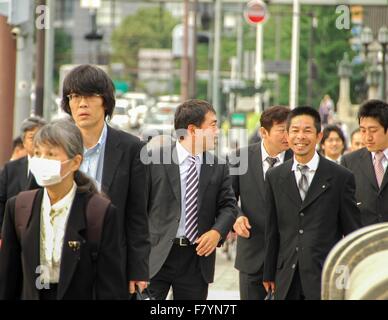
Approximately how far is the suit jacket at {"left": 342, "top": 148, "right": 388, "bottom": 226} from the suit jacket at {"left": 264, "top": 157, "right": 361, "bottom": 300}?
1.38 metres

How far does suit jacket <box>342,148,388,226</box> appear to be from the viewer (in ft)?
36.0

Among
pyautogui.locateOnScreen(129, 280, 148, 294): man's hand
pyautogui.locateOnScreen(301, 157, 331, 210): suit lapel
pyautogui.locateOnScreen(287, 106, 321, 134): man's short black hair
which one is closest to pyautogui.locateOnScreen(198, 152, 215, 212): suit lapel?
pyautogui.locateOnScreen(287, 106, 321, 134): man's short black hair

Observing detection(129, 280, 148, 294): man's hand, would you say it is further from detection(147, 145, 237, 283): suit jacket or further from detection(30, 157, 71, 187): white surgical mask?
detection(147, 145, 237, 283): suit jacket

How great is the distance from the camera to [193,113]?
10.4 m

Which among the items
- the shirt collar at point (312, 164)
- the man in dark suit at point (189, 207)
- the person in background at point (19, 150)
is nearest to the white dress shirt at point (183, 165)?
the man in dark suit at point (189, 207)

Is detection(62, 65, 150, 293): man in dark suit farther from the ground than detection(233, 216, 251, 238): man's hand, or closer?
farther from the ground

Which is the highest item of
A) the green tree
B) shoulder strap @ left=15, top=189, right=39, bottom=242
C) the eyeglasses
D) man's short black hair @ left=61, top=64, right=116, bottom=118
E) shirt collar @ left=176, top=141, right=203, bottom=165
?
the green tree

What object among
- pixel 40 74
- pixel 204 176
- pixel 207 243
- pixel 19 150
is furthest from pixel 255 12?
pixel 207 243

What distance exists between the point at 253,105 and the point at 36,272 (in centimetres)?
4120

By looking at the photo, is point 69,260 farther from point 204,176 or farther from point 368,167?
point 368,167

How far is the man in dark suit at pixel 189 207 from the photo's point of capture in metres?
10.1

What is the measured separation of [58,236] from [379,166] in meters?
5.10

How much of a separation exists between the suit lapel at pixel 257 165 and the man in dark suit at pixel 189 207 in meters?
0.71
